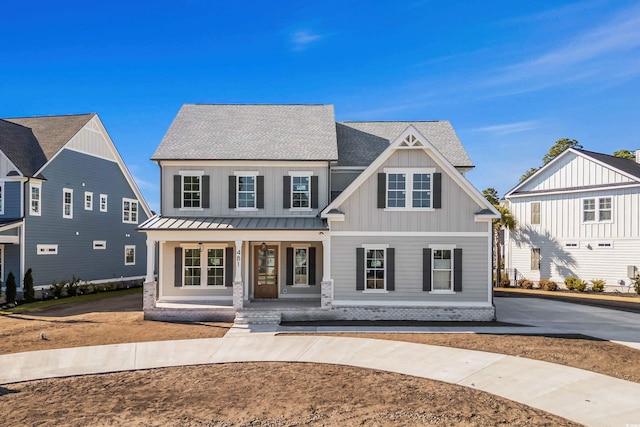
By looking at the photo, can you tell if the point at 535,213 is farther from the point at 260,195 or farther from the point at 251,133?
the point at 251,133

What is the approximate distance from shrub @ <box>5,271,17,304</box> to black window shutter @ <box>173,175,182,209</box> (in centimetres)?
939

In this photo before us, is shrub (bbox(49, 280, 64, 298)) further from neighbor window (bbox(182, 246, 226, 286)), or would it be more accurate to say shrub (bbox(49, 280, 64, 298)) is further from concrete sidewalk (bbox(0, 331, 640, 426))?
concrete sidewalk (bbox(0, 331, 640, 426))

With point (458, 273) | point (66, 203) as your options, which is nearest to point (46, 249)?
point (66, 203)

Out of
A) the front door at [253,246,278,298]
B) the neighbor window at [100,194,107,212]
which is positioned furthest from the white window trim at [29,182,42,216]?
the front door at [253,246,278,298]

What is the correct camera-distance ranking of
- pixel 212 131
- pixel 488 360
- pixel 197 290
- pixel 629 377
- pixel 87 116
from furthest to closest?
pixel 87 116
pixel 212 131
pixel 197 290
pixel 488 360
pixel 629 377

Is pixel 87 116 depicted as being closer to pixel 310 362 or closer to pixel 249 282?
pixel 249 282

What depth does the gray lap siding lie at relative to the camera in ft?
52.1

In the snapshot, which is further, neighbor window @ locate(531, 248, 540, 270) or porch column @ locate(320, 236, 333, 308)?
neighbor window @ locate(531, 248, 540, 270)

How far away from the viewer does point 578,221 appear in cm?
2480

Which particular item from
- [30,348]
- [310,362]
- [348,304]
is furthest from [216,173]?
[310,362]

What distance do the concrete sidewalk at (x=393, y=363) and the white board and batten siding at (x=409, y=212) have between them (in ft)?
16.5

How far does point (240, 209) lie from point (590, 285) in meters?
20.9

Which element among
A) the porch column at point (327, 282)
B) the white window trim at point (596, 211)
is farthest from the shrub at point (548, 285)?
the porch column at point (327, 282)

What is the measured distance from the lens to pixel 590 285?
2422 cm
